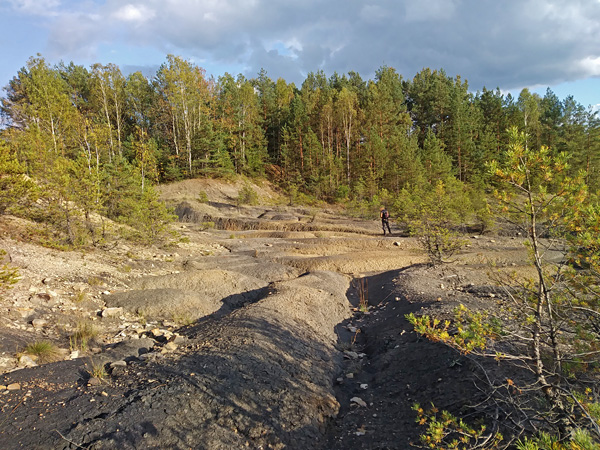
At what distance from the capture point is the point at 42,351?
253 inches

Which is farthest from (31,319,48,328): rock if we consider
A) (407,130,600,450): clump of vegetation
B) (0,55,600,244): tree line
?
(0,55,600,244): tree line

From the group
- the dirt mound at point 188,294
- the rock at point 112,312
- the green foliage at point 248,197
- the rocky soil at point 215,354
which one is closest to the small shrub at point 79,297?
the rocky soil at point 215,354

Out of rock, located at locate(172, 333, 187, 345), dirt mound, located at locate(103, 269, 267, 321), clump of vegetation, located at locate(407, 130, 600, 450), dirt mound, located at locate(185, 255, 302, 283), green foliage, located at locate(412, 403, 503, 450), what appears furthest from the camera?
dirt mound, located at locate(185, 255, 302, 283)

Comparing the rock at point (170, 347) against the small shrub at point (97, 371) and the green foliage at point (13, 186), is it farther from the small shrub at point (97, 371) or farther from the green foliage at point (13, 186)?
the green foliage at point (13, 186)

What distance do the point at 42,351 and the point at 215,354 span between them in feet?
10.7

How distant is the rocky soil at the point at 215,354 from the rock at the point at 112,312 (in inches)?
1.5

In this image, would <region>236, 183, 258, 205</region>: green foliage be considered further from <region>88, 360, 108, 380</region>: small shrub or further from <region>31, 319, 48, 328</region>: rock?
<region>88, 360, 108, 380</region>: small shrub

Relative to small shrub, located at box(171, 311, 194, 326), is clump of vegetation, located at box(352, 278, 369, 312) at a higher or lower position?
lower

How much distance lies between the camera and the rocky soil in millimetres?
4664

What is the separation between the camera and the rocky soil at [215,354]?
4.66 metres

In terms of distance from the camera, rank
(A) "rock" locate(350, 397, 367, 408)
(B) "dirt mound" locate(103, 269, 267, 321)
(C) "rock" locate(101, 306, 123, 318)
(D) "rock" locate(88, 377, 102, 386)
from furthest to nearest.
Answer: (B) "dirt mound" locate(103, 269, 267, 321)
(C) "rock" locate(101, 306, 123, 318)
(A) "rock" locate(350, 397, 367, 408)
(D) "rock" locate(88, 377, 102, 386)

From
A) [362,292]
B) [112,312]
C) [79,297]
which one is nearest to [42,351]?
[112,312]

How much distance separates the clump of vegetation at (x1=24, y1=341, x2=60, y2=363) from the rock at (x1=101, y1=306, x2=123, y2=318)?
2381mm

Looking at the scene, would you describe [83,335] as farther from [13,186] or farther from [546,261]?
[546,261]
